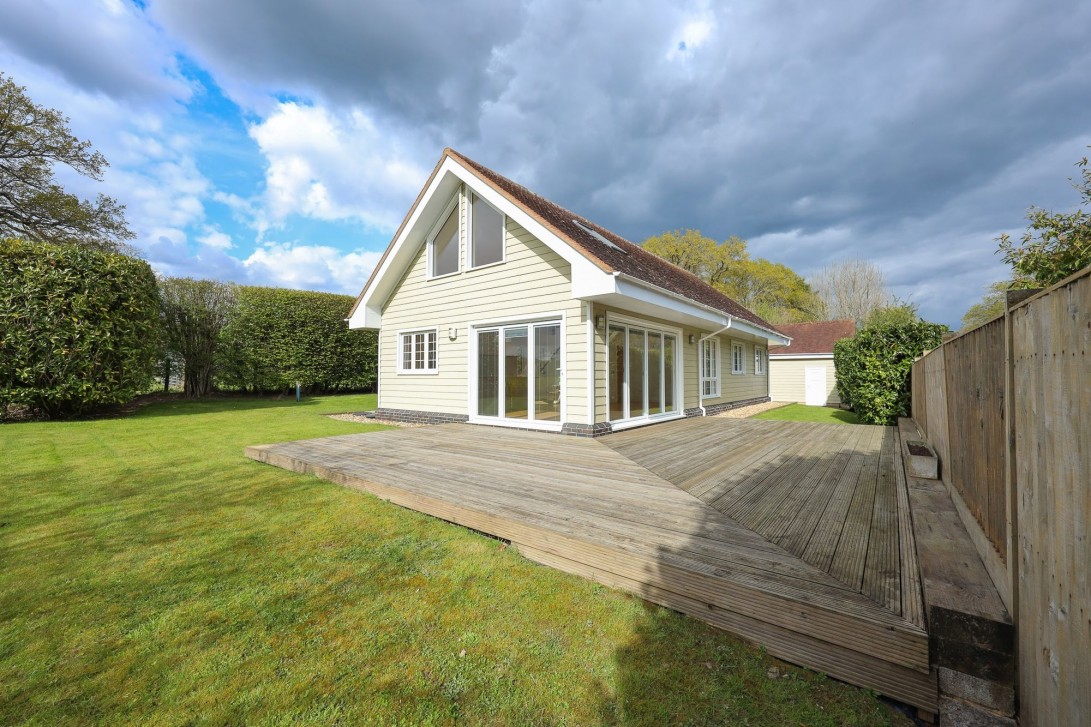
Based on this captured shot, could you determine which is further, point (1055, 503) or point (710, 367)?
point (710, 367)

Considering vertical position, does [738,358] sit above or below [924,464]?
above

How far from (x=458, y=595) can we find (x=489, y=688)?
74cm

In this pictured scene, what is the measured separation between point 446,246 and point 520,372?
12.2ft

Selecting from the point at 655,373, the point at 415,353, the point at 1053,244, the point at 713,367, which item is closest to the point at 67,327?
the point at 415,353

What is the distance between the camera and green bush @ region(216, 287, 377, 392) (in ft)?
52.3

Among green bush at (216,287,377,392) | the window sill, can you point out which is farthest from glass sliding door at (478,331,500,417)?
green bush at (216,287,377,392)

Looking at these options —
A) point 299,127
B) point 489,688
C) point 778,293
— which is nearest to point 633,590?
point 489,688

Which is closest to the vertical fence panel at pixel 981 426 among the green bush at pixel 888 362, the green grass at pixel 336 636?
the green grass at pixel 336 636

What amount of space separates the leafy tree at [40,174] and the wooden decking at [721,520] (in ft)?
53.6

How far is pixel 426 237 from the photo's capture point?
9.55 meters

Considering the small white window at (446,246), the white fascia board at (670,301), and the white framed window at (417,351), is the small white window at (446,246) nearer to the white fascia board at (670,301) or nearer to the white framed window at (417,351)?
the white framed window at (417,351)

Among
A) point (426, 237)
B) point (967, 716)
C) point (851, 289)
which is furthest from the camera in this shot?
point (851, 289)

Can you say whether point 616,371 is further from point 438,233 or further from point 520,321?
point 438,233

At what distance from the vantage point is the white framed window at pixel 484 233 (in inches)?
322
